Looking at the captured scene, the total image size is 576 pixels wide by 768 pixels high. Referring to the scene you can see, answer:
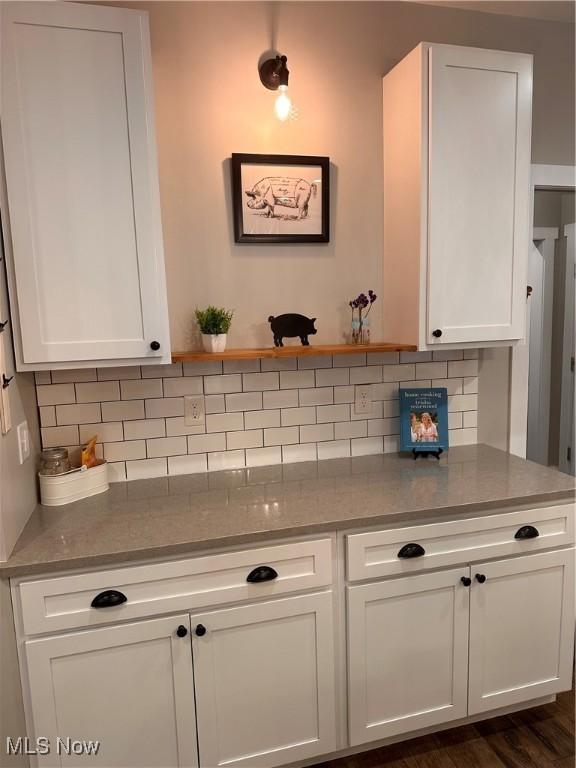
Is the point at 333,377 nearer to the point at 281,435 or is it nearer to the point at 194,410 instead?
the point at 281,435

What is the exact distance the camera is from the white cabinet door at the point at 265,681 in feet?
5.23

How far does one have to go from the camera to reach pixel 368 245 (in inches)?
87.0

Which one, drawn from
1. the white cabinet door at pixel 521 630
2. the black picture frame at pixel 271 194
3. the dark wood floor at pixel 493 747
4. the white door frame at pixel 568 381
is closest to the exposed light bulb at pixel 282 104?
the black picture frame at pixel 271 194

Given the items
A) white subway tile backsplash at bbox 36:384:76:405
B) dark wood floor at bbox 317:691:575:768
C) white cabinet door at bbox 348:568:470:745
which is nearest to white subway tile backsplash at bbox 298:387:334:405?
white cabinet door at bbox 348:568:470:745

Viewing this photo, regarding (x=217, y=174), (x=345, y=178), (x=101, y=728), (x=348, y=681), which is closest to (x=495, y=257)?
(x=345, y=178)

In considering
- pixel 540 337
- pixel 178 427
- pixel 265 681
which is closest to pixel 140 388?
pixel 178 427

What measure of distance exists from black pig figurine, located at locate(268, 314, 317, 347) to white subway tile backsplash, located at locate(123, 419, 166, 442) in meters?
0.57

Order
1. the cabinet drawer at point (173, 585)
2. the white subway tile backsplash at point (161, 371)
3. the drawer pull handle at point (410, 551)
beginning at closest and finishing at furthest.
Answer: the cabinet drawer at point (173, 585) < the drawer pull handle at point (410, 551) < the white subway tile backsplash at point (161, 371)

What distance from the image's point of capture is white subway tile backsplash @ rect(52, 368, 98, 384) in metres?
1.95

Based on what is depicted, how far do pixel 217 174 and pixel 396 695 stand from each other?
6.71ft

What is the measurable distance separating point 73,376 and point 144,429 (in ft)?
1.11

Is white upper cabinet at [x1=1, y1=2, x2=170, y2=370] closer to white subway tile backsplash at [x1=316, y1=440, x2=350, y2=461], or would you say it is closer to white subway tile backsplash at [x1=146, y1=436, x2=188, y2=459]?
white subway tile backsplash at [x1=146, y1=436, x2=188, y2=459]

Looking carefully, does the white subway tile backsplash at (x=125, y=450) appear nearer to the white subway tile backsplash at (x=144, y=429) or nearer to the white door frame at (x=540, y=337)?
Answer: the white subway tile backsplash at (x=144, y=429)

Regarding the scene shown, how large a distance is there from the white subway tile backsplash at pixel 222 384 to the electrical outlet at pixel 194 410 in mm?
50
